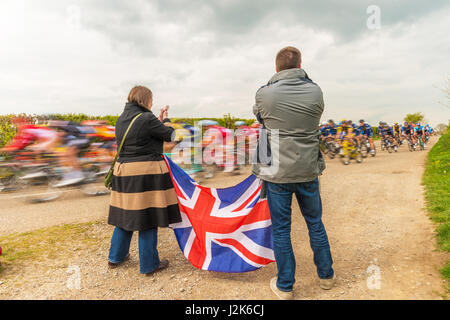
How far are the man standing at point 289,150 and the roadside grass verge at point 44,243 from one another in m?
2.85

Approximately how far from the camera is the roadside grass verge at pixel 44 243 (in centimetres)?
362

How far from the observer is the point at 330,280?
9.07 ft

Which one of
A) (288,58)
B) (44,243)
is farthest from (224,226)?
(44,243)

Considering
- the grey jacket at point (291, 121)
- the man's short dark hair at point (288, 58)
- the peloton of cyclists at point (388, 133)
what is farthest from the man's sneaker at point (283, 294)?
the peloton of cyclists at point (388, 133)

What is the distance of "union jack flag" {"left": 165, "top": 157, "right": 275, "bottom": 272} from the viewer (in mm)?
3078

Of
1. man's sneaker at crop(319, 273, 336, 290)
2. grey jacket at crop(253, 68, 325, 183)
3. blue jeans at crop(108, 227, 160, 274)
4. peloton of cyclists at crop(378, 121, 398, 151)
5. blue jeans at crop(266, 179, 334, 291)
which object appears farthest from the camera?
peloton of cyclists at crop(378, 121, 398, 151)

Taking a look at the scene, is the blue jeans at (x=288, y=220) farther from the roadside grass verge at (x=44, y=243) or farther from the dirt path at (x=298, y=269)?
the roadside grass verge at (x=44, y=243)

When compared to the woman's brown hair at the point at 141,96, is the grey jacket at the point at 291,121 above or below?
below

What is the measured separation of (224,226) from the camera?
10.5 ft

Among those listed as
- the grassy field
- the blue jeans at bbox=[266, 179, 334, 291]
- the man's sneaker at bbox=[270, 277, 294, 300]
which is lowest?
the man's sneaker at bbox=[270, 277, 294, 300]

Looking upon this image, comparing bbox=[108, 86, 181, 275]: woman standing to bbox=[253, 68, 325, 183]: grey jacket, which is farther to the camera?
bbox=[108, 86, 181, 275]: woman standing

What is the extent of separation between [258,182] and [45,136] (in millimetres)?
6892

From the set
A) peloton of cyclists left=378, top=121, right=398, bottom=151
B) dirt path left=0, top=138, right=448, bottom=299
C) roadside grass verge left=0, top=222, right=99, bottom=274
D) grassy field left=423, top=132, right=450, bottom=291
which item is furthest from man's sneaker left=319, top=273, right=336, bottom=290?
peloton of cyclists left=378, top=121, right=398, bottom=151

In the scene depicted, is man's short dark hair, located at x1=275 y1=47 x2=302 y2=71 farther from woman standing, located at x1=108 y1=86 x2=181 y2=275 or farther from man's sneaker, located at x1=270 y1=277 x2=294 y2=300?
man's sneaker, located at x1=270 y1=277 x2=294 y2=300
